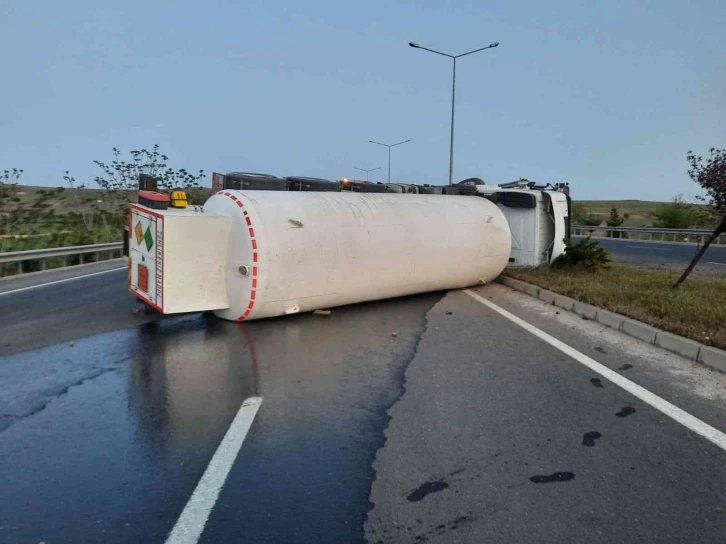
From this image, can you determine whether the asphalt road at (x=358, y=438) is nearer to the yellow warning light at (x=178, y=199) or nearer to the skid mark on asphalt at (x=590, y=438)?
the skid mark on asphalt at (x=590, y=438)

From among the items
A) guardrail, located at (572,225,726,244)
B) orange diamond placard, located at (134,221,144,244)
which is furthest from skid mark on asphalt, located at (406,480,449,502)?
guardrail, located at (572,225,726,244)

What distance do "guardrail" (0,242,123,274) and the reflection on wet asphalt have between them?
941cm

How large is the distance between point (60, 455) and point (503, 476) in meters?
3.01

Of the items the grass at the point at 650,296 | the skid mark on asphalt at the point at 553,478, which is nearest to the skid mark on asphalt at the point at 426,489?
the skid mark on asphalt at the point at 553,478

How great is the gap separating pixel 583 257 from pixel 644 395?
8.67 metres

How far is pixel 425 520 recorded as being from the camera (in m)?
3.31

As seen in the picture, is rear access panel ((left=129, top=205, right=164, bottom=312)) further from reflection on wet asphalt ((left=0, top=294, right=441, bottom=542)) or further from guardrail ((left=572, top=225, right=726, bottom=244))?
guardrail ((left=572, top=225, right=726, bottom=244))

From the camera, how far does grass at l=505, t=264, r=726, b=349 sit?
7.61 metres

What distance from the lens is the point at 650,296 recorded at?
9789 mm

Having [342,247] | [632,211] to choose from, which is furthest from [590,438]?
[632,211]

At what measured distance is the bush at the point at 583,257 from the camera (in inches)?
536

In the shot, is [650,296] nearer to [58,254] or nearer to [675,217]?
[58,254]

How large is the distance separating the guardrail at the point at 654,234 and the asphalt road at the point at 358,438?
28.7 m

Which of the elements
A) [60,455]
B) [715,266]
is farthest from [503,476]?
[715,266]
